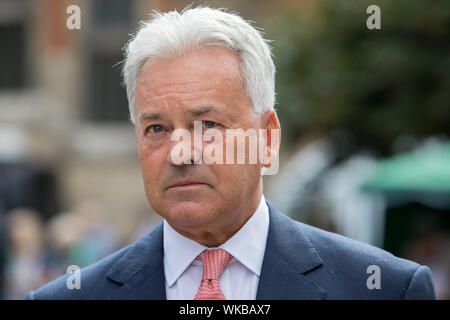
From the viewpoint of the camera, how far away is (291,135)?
12.6m

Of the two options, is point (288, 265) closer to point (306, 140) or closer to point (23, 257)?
point (23, 257)

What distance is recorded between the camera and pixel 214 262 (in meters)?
2.70

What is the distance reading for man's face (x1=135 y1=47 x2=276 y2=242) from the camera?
8.45 ft

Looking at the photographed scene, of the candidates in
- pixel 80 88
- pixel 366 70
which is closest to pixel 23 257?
pixel 366 70

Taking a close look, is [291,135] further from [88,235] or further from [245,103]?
[245,103]

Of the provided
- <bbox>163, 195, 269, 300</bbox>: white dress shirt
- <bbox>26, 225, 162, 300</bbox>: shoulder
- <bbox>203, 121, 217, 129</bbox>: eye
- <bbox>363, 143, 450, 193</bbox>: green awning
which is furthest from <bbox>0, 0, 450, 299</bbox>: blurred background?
<bbox>203, 121, 217, 129</bbox>: eye

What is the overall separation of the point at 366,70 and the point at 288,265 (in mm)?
8520

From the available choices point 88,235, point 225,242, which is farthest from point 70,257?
point 225,242

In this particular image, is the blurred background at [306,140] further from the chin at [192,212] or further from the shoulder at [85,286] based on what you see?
the chin at [192,212]

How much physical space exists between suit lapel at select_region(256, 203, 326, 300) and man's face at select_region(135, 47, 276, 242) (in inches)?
6.9

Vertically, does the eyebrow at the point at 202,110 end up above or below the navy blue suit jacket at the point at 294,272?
above

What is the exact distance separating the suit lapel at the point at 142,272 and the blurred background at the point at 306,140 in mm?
5296

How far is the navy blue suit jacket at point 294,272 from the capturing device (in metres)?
2.59

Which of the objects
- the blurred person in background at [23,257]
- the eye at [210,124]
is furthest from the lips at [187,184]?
the blurred person in background at [23,257]
